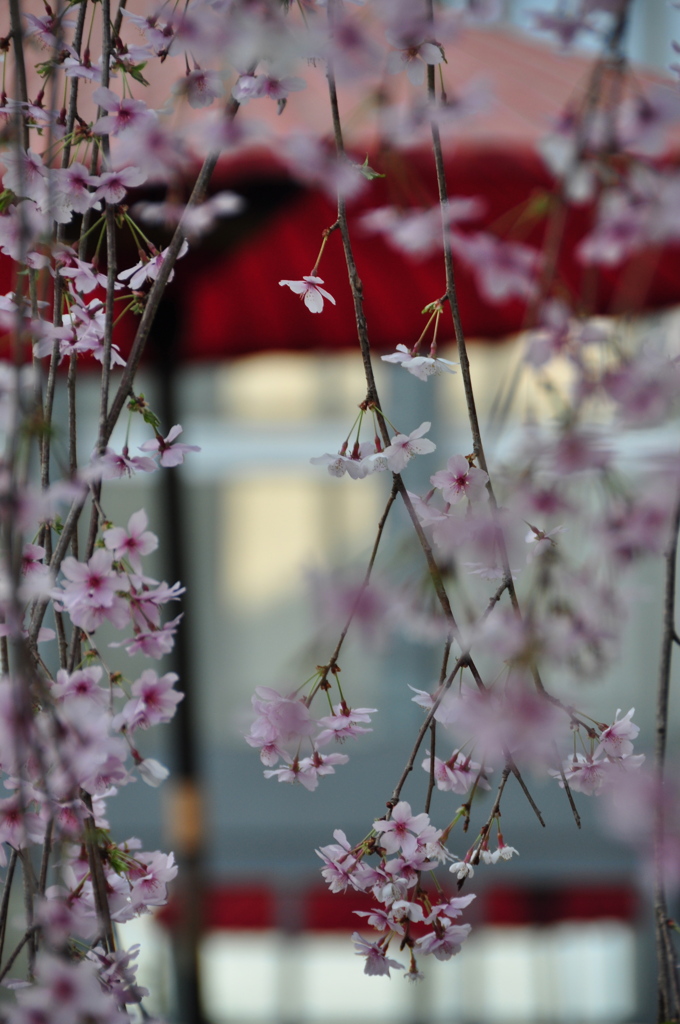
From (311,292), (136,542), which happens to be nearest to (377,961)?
(136,542)

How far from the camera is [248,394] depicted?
11.3 feet

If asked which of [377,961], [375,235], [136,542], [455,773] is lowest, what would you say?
[377,961]

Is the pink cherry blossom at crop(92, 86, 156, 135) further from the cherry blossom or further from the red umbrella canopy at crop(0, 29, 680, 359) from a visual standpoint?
the red umbrella canopy at crop(0, 29, 680, 359)

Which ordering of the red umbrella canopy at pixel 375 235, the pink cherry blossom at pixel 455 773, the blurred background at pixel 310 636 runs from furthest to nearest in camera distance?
the blurred background at pixel 310 636 < the red umbrella canopy at pixel 375 235 < the pink cherry blossom at pixel 455 773

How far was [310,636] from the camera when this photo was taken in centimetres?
144

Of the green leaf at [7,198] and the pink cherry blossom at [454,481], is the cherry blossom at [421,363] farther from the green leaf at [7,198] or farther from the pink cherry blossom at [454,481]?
the green leaf at [7,198]

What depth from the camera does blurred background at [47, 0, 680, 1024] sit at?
1.72 meters

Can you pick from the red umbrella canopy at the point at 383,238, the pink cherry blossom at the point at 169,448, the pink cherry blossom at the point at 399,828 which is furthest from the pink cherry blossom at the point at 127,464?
the red umbrella canopy at the point at 383,238

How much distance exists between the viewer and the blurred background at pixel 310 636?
5.64 feet

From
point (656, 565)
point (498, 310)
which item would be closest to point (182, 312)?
point (498, 310)

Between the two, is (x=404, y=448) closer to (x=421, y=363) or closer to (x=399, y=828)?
(x=421, y=363)

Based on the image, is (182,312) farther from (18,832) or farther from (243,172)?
(18,832)

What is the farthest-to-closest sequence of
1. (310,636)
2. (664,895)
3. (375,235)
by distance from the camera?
(375,235)
(310,636)
(664,895)

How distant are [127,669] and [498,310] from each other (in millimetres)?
2082
